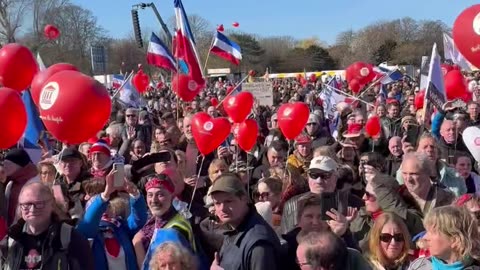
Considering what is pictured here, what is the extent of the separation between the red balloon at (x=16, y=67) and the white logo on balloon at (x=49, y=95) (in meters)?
2.12

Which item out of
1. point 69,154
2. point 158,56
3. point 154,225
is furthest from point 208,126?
point 158,56

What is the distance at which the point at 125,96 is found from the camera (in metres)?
14.0

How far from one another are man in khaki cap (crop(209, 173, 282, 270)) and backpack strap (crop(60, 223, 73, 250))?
2.78 feet

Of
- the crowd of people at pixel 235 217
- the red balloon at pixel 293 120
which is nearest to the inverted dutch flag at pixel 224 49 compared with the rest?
the red balloon at pixel 293 120

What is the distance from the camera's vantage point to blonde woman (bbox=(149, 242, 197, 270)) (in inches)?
137

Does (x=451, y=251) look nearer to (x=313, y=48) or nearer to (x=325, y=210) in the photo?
(x=325, y=210)

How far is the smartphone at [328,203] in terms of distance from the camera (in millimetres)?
3855

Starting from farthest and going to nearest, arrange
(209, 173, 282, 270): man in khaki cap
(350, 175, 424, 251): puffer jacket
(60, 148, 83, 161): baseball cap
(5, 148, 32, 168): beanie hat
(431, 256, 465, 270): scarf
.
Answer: (60, 148, 83, 161): baseball cap < (5, 148, 32, 168): beanie hat < (350, 175, 424, 251): puffer jacket < (209, 173, 282, 270): man in khaki cap < (431, 256, 465, 270): scarf

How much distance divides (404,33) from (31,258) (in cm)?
7455

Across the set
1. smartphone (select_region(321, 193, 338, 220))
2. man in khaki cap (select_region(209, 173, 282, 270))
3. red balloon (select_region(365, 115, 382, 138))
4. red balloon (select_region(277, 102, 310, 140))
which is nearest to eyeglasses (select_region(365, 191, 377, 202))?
smartphone (select_region(321, 193, 338, 220))

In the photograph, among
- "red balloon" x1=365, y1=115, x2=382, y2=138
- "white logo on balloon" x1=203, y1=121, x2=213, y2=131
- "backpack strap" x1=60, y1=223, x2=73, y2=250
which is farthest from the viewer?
"red balloon" x1=365, y1=115, x2=382, y2=138

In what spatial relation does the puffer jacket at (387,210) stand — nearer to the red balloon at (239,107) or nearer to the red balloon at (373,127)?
the red balloon at (373,127)

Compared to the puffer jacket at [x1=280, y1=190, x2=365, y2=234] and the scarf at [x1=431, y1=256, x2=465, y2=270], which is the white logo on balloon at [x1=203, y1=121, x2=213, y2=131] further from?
the scarf at [x1=431, y1=256, x2=465, y2=270]

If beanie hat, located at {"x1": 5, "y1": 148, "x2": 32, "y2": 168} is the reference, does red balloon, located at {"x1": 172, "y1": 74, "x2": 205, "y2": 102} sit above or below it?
above
